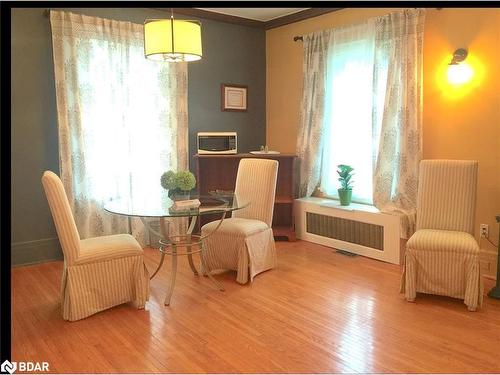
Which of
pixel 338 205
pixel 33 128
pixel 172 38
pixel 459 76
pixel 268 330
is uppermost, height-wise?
pixel 172 38

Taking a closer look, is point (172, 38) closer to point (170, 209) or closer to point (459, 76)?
point (170, 209)

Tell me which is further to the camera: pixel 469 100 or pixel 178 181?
pixel 469 100

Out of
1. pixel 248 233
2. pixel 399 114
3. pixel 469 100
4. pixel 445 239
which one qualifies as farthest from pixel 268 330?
pixel 469 100

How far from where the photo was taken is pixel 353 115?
474 centimetres

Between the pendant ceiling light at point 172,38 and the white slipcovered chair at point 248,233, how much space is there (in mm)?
1396

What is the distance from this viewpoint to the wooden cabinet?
5125mm

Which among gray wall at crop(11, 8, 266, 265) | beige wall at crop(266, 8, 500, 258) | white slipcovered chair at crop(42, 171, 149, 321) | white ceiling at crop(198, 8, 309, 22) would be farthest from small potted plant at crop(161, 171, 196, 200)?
white ceiling at crop(198, 8, 309, 22)

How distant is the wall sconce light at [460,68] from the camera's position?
12.2 ft

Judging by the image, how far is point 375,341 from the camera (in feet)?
8.66

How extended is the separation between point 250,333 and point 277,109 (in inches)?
137

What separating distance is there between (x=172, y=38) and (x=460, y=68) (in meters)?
2.39

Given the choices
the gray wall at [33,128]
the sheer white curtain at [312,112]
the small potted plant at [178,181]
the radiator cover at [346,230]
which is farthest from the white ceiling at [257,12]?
the small potted plant at [178,181]

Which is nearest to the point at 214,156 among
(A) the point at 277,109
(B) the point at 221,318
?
(A) the point at 277,109

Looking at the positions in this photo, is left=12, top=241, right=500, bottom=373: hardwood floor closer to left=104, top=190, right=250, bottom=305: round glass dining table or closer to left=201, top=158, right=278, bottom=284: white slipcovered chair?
left=201, top=158, right=278, bottom=284: white slipcovered chair
